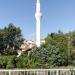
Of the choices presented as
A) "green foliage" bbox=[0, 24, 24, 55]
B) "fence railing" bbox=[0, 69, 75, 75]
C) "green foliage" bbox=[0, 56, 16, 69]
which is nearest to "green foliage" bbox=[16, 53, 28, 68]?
"green foliage" bbox=[0, 56, 16, 69]

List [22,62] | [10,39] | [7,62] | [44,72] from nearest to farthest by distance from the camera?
[44,72] < [22,62] < [7,62] < [10,39]

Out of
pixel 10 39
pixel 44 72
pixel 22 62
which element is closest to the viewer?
pixel 44 72

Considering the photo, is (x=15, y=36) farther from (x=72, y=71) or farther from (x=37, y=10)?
(x=72, y=71)

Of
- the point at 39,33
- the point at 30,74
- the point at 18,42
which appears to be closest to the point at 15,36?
the point at 18,42

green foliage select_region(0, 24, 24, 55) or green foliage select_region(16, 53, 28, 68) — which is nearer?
green foliage select_region(16, 53, 28, 68)

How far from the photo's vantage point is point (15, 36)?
38.9 metres

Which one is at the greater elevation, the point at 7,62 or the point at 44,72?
the point at 7,62

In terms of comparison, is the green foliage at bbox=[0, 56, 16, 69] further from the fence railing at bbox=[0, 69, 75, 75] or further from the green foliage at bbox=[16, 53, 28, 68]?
the fence railing at bbox=[0, 69, 75, 75]

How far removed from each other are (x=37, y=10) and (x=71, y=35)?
13.0 metres

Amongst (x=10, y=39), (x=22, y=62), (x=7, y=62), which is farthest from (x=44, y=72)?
(x=10, y=39)

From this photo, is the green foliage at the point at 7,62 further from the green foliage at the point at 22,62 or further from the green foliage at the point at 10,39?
the green foliage at the point at 10,39

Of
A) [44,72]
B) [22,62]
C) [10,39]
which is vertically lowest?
[44,72]

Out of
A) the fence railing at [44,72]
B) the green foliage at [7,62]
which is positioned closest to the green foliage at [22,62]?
the green foliage at [7,62]

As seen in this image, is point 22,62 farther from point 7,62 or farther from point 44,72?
point 44,72
